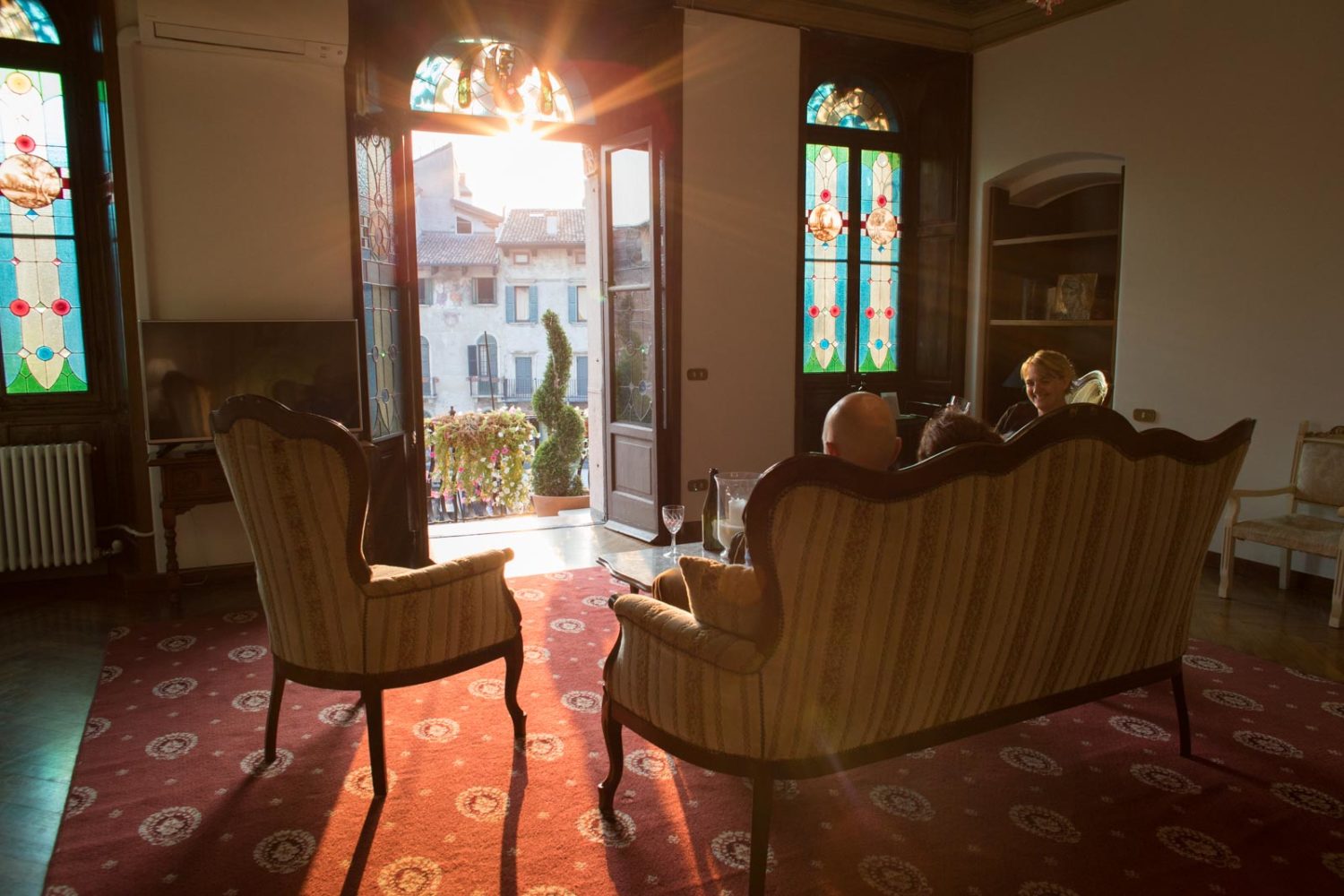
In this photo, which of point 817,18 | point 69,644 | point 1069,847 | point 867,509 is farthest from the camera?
point 817,18

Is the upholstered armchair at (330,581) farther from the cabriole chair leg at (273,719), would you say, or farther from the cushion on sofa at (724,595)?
the cushion on sofa at (724,595)

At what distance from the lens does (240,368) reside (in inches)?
179

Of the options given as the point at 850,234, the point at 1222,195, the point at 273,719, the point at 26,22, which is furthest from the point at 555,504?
the point at 1222,195

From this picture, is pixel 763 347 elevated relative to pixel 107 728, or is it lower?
elevated

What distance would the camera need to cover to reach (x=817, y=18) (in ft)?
19.7

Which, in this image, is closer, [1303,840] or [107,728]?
[1303,840]

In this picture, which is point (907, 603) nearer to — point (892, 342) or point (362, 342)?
point (362, 342)

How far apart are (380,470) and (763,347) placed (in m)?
2.49

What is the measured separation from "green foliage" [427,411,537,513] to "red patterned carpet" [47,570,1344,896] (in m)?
4.28

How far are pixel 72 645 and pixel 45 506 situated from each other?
113 centimetres

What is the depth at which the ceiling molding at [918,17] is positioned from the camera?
18.9 ft

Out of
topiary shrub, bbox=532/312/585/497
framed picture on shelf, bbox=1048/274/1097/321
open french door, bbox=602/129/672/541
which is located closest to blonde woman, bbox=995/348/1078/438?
framed picture on shelf, bbox=1048/274/1097/321

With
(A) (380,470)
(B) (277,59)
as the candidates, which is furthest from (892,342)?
(B) (277,59)

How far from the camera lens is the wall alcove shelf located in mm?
6219
